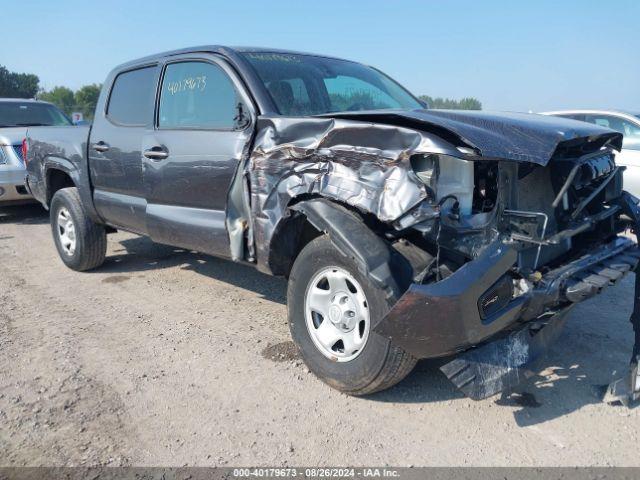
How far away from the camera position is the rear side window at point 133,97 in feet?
14.9

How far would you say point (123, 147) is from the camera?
4.61m

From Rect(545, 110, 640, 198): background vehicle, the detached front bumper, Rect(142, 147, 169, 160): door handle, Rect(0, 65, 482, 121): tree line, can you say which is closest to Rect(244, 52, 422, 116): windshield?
Rect(142, 147, 169, 160): door handle

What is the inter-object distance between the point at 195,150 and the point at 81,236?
2.21 m

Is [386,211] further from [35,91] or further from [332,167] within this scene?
[35,91]

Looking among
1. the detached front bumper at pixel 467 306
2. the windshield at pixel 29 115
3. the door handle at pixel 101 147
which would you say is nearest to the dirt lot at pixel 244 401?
the detached front bumper at pixel 467 306

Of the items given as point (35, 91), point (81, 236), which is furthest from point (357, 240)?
point (35, 91)

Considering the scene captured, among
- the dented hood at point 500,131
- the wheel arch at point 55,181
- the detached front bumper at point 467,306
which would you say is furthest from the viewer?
the wheel arch at point 55,181

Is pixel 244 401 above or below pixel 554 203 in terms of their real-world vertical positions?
below

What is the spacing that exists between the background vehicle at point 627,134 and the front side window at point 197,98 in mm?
5774

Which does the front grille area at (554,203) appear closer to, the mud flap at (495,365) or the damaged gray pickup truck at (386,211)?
the damaged gray pickup truck at (386,211)

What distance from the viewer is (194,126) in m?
3.99

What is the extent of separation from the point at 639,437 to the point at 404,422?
3.71 ft

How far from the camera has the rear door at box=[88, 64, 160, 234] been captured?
14.7 feet

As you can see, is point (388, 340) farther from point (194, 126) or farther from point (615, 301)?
point (615, 301)
